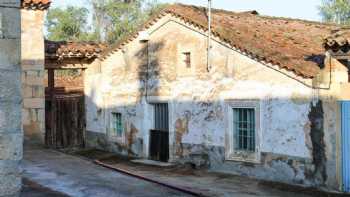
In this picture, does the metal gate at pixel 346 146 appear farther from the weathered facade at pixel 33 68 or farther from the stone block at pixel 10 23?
the weathered facade at pixel 33 68

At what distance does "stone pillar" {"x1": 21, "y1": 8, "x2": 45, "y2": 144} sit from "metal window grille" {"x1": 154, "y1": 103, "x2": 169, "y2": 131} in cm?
370

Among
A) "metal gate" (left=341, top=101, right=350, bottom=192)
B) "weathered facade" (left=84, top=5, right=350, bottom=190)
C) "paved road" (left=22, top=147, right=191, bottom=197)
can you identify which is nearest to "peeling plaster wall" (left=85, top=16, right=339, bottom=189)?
"weathered facade" (left=84, top=5, right=350, bottom=190)

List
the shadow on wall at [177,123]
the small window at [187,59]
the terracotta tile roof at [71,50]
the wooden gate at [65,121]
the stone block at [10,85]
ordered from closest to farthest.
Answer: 1. the stone block at [10,85]
2. the shadow on wall at [177,123]
3. the small window at [187,59]
4. the terracotta tile roof at [71,50]
5. the wooden gate at [65,121]

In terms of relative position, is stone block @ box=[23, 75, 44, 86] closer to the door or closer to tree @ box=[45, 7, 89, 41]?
the door

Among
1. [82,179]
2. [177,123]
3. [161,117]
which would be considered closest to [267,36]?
[177,123]

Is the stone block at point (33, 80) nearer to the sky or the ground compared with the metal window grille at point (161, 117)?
nearer to the sky

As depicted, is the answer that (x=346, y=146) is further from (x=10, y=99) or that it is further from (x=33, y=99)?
(x=33, y=99)

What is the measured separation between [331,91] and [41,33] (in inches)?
382

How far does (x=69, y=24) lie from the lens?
41406 millimetres

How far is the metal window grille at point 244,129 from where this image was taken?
11969 millimetres

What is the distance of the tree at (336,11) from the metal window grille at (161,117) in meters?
21.6

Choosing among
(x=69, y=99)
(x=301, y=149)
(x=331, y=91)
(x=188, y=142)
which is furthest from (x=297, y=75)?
(x=69, y=99)

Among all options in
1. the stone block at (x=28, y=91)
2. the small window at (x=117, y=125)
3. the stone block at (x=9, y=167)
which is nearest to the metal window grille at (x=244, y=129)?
the small window at (x=117, y=125)

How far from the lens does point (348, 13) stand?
110 feet
